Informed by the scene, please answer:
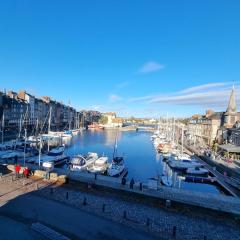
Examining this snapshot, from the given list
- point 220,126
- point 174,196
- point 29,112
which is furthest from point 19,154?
point 29,112

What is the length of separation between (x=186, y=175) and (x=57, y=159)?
21007 millimetres

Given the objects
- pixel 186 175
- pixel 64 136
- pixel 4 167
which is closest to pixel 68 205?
pixel 4 167

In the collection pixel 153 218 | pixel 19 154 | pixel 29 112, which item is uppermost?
pixel 29 112

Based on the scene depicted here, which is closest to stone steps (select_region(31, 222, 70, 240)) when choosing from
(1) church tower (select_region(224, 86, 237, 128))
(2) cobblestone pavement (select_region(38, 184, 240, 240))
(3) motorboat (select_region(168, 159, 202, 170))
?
(2) cobblestone pavement (select_region(38, 184, 240, 240))

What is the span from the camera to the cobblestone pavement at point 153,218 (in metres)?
14.1

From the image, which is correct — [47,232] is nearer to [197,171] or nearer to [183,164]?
[197,171]

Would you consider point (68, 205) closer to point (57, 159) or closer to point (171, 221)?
point (171, 221)

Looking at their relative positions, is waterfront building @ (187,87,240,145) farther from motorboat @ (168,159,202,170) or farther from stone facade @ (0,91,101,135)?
stone facade @ (0,91,101,135)

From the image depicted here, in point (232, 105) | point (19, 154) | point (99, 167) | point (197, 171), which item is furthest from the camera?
point (232, 105)

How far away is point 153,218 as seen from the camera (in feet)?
51.3

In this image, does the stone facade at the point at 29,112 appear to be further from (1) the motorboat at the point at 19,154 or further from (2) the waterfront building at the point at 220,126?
(2) the waterfront building at the point at 220,126

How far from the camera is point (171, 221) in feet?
50.5

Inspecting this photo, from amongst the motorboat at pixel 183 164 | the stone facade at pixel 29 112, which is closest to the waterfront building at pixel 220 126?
the motorboat at pixel 183 164

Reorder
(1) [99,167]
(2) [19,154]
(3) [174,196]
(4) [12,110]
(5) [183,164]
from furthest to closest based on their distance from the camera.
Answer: (4) [12,110] < (5) [183,164] < (2) [19,154] < (1) [99,167] < (3) [174,196]
